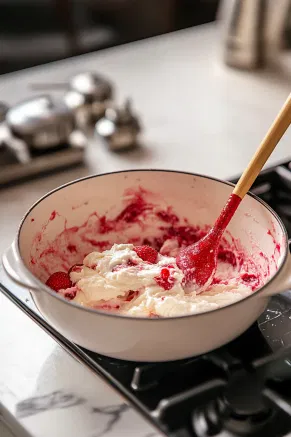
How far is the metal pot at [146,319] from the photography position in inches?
28.1

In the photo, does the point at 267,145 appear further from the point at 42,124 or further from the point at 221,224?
the point at 42,124

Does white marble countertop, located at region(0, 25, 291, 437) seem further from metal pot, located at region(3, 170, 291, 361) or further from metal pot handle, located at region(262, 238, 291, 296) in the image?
metal pot handle, located at region(262, 238, 291, 296)

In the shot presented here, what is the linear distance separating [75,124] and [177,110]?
10.8 inches

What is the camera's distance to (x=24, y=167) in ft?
4.01

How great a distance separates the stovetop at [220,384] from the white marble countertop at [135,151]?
2cm

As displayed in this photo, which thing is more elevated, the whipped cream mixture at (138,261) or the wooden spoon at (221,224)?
the wooden spoon at (221,224)

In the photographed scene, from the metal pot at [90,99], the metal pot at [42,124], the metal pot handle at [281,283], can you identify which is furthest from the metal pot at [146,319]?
the metal pot at [90,99]

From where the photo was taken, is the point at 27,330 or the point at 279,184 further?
the point at 279,184

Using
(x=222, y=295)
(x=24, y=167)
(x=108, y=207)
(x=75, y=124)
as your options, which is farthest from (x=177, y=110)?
(x=222, y=295)

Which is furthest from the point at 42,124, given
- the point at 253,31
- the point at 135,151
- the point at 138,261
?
the point at 253,31

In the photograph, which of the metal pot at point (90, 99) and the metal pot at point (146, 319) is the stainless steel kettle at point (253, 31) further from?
the metal pot at point (146, 319)

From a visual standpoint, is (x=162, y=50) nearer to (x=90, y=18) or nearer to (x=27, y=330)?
(x=90, y=18)

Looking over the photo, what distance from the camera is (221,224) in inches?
34.7

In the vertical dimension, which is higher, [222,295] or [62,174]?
[222,295]
